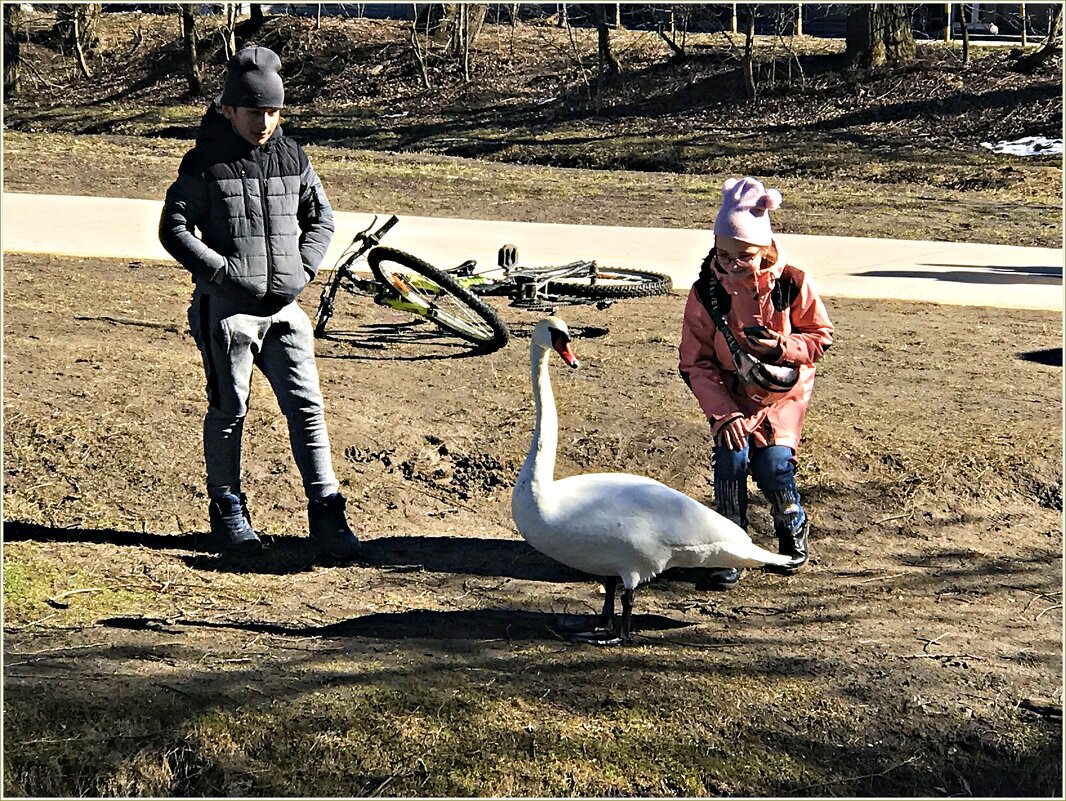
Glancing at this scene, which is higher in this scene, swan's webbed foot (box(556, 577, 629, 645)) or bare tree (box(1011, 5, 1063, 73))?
bare tree (box(1011, 5, 1063, 73))

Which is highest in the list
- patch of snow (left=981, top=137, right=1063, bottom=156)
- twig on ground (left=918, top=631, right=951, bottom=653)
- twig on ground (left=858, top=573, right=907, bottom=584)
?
patch of snow (left=981, top=137, right=1063, bottom=156)

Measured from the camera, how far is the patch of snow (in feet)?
62.5

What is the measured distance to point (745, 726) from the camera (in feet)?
14.7

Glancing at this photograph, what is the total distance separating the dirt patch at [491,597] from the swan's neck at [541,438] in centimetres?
59

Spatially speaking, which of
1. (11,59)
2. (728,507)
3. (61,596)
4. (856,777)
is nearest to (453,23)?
(11,59)

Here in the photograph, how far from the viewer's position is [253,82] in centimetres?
543

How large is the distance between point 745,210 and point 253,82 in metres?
1.88

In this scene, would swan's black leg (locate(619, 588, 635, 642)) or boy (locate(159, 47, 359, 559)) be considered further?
boy (locate(159, 47, 359, 559))

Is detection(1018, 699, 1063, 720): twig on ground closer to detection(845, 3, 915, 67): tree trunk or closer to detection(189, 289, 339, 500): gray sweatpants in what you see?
detection(189, 289, 339, 500): gray sweatpants

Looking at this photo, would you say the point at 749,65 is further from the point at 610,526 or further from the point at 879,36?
the point at 610,526

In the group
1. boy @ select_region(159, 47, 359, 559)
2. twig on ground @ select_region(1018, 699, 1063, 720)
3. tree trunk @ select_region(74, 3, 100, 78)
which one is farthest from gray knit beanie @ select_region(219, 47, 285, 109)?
tree trunk @ select_region(74, 3, 100, 78)

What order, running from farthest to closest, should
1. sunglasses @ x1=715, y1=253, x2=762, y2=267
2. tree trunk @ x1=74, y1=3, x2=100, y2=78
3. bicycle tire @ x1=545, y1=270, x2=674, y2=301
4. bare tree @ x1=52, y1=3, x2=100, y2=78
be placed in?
bare tree @ x1=52, y1=3, x2=100, y2=78 < tree trunk @ x1=74, y1=3, x2=100, y2=78 < bicycle tire @ x1=545, y1=270, x2=674, y2=301 < sunglasses @ x1=715, y1=253, x2=762, y2=267

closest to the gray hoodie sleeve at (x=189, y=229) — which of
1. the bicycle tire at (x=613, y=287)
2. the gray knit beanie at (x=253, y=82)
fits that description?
the gray knit beanie at (x=253, y=82)

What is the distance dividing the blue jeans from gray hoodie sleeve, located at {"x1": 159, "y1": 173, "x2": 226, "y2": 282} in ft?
6.90
